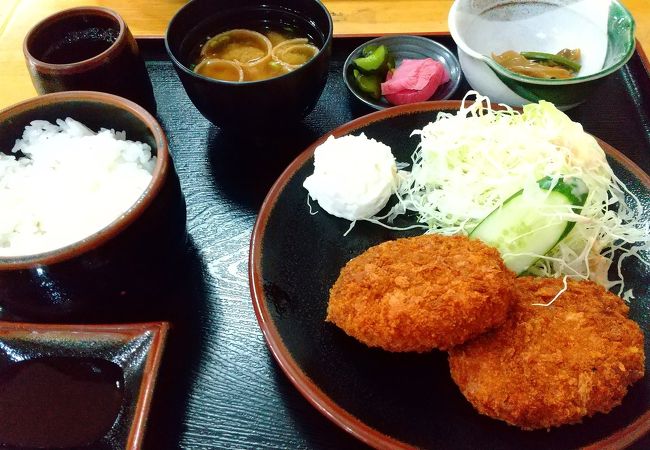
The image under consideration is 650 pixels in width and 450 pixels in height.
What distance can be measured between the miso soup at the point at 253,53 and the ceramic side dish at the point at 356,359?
1.22ft

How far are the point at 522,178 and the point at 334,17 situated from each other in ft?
4.44

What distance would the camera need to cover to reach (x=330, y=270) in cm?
164

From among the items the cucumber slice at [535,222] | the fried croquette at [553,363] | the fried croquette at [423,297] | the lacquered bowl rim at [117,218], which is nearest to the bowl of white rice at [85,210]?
the lacquered bowl rim at [117,218]

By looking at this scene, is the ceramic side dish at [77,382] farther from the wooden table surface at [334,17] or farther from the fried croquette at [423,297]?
the wooden table surface at [334,17]

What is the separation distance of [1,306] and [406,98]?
5.07ft

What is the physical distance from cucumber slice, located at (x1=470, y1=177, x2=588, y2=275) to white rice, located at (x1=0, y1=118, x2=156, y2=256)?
42.8 inches

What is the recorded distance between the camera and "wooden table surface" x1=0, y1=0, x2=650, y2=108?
2.46 metres

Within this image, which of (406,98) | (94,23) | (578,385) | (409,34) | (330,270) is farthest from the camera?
(409,34)

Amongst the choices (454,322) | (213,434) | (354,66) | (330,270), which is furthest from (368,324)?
(354,66)

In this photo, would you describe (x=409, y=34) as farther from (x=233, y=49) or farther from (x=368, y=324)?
(x=368, y=324)

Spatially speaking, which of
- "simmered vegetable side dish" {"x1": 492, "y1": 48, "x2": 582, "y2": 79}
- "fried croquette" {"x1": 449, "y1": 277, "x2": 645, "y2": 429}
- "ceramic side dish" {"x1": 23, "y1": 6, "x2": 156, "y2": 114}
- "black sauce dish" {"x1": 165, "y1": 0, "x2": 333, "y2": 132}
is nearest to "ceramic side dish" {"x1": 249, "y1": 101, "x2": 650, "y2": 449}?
"fried croquette" {"x1": 449, "y1": 277, "x2": 645, "y2": 429}

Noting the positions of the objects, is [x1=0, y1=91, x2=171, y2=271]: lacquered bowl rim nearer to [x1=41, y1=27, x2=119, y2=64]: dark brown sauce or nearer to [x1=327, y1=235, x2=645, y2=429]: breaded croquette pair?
[x1=41, y1=27, x2=119, y2=64]: dark brown sauce

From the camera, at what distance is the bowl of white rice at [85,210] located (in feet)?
4.35

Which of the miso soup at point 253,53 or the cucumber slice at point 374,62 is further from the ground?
the miso soup at point 253,53
